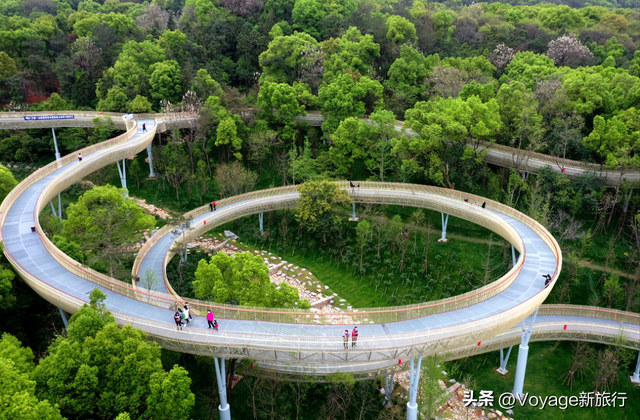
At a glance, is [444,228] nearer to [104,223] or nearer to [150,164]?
[104,223]

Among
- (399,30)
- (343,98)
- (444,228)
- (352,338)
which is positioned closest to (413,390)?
(352,338)

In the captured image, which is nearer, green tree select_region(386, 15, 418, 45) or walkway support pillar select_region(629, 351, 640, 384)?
walkway support pillar select_region(629, 351, 640, 384)

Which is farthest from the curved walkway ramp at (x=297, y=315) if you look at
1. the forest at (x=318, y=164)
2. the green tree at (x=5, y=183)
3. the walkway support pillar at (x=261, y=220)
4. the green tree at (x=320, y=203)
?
the green tree at (x=320, y=203)

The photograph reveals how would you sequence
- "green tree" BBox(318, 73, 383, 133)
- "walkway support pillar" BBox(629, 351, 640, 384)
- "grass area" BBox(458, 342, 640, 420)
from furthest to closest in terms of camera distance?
"green tree" BBox(318, 73, 383, 133), "walkway support pillar" BBox(629, 351, 640, 384), "grass area" BBox(458, 342, 640, 420)

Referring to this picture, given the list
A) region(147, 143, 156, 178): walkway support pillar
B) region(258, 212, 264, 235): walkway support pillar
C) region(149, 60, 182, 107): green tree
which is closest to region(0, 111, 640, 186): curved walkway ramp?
region(147, 143, 156, 178): walkway support pillar

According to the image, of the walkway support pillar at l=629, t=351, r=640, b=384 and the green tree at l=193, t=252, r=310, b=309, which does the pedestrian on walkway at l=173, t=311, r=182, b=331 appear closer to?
the green tree at l=193, t=252, r=310, b=309

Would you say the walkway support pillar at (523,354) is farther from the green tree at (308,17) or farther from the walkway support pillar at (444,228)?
the green tree at (308,17)
